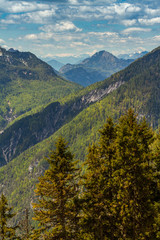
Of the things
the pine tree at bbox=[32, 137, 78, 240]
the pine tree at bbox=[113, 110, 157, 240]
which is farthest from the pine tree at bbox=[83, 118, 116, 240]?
the pine tree at bbox=[32, 137, 78, 240]

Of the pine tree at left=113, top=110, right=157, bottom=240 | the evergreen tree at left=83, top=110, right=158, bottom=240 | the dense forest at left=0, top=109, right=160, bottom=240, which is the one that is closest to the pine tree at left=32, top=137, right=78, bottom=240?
the dense forest at left=0, top=109, right=160, bottom=240

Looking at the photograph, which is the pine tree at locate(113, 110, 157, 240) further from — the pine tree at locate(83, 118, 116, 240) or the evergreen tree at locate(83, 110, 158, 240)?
the pine tree at locate(83, 118, 116, 240)

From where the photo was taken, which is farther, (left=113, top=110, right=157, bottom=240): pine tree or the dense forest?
(left=113, top=110, right=157, bottom=240): pine tree

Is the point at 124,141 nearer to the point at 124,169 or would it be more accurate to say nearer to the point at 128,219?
the point at 124,169

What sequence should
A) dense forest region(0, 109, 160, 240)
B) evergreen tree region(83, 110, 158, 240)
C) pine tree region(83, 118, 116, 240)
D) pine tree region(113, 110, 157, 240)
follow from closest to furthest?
dense forest region(0, 109, 160, 240), pine tree region(113, 110, 157, 240), evergreen tree region(83, 110, 158, 240), pine tree region(83, 118, 116, 240)

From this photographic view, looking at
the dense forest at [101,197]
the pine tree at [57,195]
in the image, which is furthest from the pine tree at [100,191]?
the pine tree at [57,195]

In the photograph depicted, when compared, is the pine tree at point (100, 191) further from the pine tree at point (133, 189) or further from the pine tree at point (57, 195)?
the pine tree at point (57, 195)

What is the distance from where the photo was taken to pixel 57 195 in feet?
72.1

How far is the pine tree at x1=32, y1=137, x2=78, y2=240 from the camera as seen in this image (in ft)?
Result: 71.9

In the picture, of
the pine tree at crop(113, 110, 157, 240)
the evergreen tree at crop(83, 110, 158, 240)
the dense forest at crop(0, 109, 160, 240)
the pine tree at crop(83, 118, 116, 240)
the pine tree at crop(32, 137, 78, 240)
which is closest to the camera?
the pine tree at crop(32, 137, 78, 240)

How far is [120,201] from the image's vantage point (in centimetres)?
2450

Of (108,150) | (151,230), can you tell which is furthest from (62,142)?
(151,230)

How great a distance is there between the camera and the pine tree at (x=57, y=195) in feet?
71.9

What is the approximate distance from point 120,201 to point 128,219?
Answer: 2.02 meters
